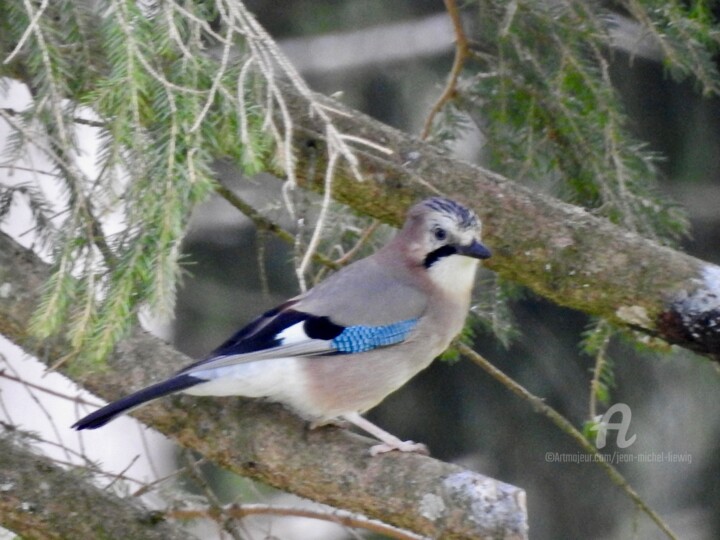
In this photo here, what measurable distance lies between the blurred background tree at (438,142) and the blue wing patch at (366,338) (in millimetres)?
262

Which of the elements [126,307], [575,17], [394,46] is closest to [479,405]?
[394,46]

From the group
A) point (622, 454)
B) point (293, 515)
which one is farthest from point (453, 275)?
point (622, 454)

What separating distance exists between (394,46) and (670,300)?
194cm

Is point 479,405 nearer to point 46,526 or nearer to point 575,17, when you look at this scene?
point 575,17

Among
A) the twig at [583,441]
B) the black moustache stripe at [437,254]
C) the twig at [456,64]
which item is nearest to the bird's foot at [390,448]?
the twig at [583,441]

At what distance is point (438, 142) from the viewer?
320 centimetres

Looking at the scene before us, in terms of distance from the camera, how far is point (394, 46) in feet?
14.1

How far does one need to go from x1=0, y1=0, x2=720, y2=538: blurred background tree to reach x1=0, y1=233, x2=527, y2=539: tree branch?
225 millimetres

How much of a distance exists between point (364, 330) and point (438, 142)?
28.4 inches

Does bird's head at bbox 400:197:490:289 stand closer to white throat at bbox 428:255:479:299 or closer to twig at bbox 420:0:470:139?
white throat at bbox 428:255:479:299

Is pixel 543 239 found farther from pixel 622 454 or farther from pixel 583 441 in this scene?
pixel 622 454

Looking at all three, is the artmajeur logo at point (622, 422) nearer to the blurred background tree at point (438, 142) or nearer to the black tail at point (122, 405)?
the blurred background tree at point (438, 142)

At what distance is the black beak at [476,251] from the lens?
2.66 meters

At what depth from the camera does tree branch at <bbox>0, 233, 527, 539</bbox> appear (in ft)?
7.18
